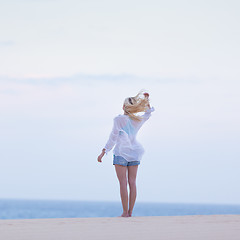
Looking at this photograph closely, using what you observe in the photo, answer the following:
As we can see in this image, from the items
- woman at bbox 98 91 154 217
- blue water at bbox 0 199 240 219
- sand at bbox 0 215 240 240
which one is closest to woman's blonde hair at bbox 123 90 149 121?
woman at bbox 98 91 154 217

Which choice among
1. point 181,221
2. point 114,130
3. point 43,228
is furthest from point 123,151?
point 43,228

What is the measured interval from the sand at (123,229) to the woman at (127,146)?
33.2 inches

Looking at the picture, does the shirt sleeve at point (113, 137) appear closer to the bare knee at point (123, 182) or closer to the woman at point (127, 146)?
the woman at point (127, 146)

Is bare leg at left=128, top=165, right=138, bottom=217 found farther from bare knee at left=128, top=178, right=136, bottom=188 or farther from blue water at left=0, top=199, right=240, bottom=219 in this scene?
blue water at left=0, top=199, right=240, bottom=219

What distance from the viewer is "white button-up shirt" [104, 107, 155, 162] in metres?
7.94

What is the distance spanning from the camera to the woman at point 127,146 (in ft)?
26.1

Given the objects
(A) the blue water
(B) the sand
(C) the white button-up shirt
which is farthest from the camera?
(A) the blue water

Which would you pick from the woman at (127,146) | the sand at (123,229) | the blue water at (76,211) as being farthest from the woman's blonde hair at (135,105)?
the blue water at (76,211)

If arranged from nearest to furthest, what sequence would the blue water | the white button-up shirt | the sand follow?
1. the sand
2. the white button-up shirt
3. the blue water

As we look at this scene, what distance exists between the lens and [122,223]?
267 inches

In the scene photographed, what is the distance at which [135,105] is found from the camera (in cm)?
796

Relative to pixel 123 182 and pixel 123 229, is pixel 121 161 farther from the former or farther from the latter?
pixel 123 229

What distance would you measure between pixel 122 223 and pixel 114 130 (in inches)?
66.7

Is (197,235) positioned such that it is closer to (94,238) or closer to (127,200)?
(94,238)
